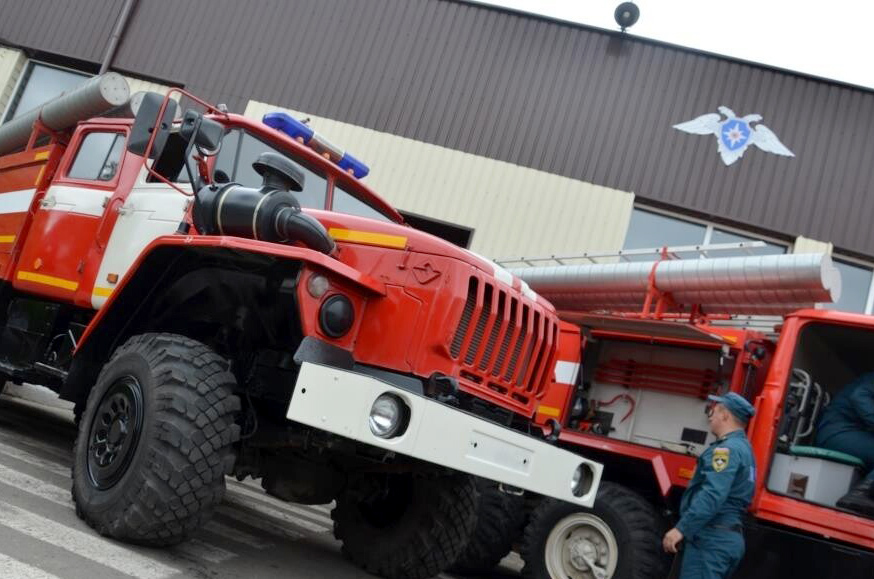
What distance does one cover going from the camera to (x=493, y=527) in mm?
6270

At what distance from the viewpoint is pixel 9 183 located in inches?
268

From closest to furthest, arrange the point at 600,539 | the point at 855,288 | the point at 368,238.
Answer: the point at 368,238 < the point at 600,539 < the point at 855,288

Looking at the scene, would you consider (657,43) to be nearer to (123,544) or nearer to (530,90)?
(530,90)

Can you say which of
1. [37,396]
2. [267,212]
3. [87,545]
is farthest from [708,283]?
[37,396]

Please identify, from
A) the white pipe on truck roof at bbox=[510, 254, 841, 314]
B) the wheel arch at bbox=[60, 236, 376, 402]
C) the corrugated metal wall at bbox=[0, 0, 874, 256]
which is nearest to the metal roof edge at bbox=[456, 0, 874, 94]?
the corrugated metal wall at bbox=[0, 0, 874, 256]

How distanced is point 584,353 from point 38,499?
4326mm

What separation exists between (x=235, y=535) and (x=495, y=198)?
8055mm

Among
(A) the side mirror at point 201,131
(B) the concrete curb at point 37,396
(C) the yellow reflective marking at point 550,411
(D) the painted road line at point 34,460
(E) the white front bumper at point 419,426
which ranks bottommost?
(B) the concrete curb at point 37,396

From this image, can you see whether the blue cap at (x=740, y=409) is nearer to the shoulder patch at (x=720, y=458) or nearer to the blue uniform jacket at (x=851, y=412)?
the shoulder patch at (x=720, y=458)

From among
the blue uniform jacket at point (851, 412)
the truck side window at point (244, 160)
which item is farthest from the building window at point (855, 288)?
the truck side window at point (244, 160)

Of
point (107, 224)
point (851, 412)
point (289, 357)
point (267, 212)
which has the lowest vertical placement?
point (289, 357)

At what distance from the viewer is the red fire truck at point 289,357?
348 centimetres

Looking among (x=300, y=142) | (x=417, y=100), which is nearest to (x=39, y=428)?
(x=300, y=142)

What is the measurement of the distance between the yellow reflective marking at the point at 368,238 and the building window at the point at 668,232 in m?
8.49
